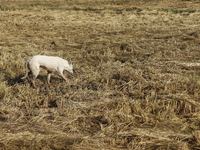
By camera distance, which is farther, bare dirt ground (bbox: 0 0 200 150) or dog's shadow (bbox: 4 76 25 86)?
dog's shadow (bbox: 4 76 25 86)

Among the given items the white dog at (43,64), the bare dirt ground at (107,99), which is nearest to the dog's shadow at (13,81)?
the bare dirt ground at (107,99)

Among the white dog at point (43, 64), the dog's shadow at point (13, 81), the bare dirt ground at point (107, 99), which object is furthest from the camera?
the dog's shadow at point (13, 81)

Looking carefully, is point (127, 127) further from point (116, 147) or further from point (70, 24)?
point (70, 24)

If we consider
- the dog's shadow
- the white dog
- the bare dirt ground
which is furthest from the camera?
the dog's shadow

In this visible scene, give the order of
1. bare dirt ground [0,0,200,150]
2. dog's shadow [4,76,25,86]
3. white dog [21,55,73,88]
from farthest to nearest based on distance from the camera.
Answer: dog's shadow [4,76,25,86] < white dog [21,55,73,88] < bare dirt ground [0,0,200,150]

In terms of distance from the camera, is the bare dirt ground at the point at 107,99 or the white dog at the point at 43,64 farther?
the white dog at the point at 43,64

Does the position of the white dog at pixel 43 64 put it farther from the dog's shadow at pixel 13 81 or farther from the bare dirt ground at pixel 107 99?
the dog's shadow at pixel 13 81

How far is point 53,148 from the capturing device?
2938 millimetres

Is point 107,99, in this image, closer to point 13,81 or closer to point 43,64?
point 43,64

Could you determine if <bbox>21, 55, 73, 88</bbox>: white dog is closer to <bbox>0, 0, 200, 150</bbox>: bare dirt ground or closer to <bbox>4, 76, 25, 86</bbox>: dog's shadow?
<bbox>0, 0, 200, 150</bbox>: bare dirt ground

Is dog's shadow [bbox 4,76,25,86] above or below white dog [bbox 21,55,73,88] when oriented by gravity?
below

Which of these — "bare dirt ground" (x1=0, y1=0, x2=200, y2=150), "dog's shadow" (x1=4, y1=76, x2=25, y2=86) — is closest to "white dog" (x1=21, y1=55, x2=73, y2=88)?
"bare dirt ground" (x1=0, y1=0, x2=200, y2=150)

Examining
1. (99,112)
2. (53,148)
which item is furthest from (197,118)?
(53,148)

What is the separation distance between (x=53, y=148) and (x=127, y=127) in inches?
45.9
